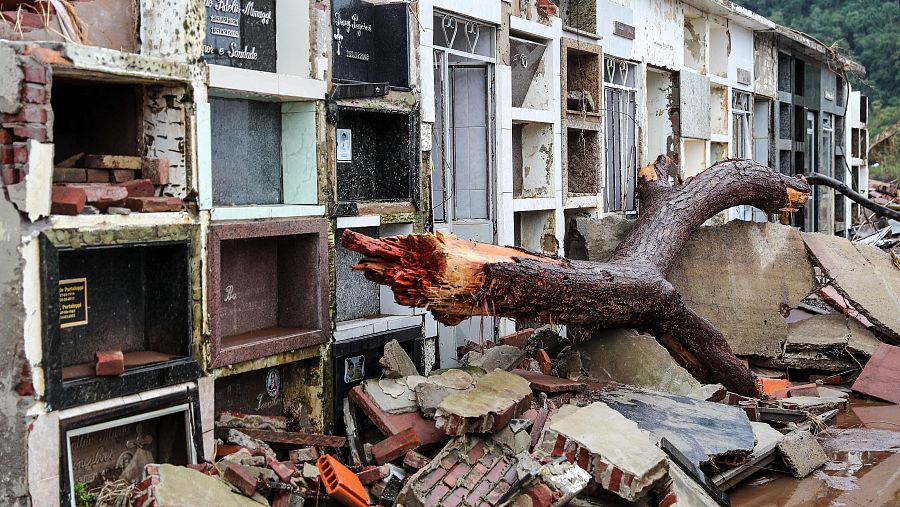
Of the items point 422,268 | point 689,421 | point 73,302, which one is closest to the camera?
point 73,302

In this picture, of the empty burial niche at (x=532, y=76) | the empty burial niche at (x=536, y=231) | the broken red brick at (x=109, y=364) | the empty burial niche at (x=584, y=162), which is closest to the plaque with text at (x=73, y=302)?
the broken red brick at (x=109, y=364)

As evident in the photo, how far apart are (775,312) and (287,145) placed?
662cm

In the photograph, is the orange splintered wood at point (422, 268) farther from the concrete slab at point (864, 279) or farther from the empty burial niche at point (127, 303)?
the concrete slab at point (864, 279)

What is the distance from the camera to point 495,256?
762 cm

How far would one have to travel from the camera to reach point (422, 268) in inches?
284

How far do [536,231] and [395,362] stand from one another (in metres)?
4.37

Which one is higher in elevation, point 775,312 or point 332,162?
point 332,162

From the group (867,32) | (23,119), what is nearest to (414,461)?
(23,119)

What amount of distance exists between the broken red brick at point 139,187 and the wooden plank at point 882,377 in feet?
27.0

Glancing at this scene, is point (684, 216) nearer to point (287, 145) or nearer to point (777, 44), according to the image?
point (287, 145)

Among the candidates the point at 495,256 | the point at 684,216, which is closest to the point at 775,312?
the point at 684,216

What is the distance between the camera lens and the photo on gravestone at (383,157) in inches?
337

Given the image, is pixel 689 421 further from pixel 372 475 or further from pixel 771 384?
pixel 771 384

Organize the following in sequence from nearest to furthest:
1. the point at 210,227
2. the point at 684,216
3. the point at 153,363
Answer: the point at 153,363, the point at 210,227, the point at 684,216
